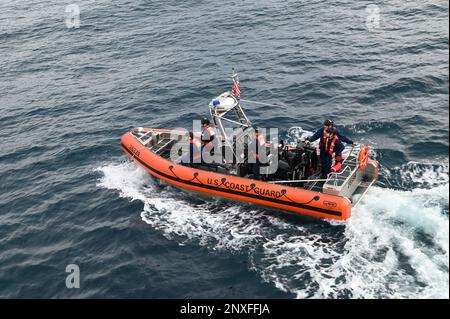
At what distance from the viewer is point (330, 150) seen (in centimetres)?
1522

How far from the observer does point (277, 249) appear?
563 inches

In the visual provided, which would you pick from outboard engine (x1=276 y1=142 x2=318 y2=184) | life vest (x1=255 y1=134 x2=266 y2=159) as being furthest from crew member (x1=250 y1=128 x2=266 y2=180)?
outboard engine (x1=276 y1=142 x2=318 y2=184)

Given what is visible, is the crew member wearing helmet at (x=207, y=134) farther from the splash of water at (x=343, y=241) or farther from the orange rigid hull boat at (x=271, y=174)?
the splash of water at (x=343, y=241)

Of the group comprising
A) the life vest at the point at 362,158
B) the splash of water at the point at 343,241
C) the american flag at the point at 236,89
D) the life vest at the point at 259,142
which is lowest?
the splash of water at the point at 343,241

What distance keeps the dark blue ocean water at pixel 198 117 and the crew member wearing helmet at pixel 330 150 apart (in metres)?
1.55

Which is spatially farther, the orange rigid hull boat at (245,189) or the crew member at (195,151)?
the crew member at (195,151)

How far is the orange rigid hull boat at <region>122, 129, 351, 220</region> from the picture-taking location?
580 inches

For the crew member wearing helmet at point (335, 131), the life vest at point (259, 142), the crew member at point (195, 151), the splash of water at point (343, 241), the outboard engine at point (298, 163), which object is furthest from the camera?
the crew member at point (195, 151)

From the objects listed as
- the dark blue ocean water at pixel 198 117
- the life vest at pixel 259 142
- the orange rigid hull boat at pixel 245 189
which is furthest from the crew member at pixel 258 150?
the dark blue ocean water at pixel 198 117

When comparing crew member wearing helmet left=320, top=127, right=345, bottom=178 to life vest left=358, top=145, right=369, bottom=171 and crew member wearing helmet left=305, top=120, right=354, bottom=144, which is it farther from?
life vest left=358, top=145, right=369, bottom=171

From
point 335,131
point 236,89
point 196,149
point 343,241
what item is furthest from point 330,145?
point 196,149

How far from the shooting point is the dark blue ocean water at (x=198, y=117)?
13.5 metres
